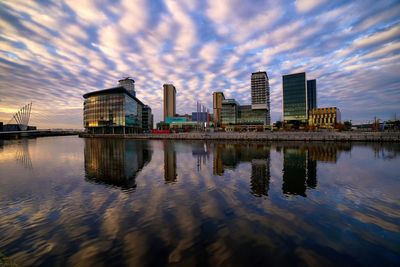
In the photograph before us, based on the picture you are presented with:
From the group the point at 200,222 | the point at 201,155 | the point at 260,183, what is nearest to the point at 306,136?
the point at 201,155

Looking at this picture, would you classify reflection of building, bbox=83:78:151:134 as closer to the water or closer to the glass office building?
the glass office building

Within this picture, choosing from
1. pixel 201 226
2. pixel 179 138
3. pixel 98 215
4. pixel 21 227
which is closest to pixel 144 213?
pixel 98 215

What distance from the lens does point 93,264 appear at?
8258mm

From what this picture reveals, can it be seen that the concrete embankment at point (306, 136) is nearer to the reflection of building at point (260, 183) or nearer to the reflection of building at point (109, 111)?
the reflection of building at point (109, 111)

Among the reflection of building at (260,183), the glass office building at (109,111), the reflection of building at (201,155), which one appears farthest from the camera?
the glass office building at (109,111)

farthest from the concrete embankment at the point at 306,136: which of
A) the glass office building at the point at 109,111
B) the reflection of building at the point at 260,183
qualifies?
the reflection of building at the point at 260,183

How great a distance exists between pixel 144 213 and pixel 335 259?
10983mm

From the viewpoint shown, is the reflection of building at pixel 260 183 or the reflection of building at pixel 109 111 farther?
the reflection of building at pixel 109 111

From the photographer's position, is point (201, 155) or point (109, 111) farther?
point (109, 111)

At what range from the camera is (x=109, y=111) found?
168 metres

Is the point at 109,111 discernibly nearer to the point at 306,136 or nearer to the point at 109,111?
the point at 109,111

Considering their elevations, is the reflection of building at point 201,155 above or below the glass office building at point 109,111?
below

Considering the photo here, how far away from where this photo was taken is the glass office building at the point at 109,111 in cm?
16600

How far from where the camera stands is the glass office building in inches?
6535
